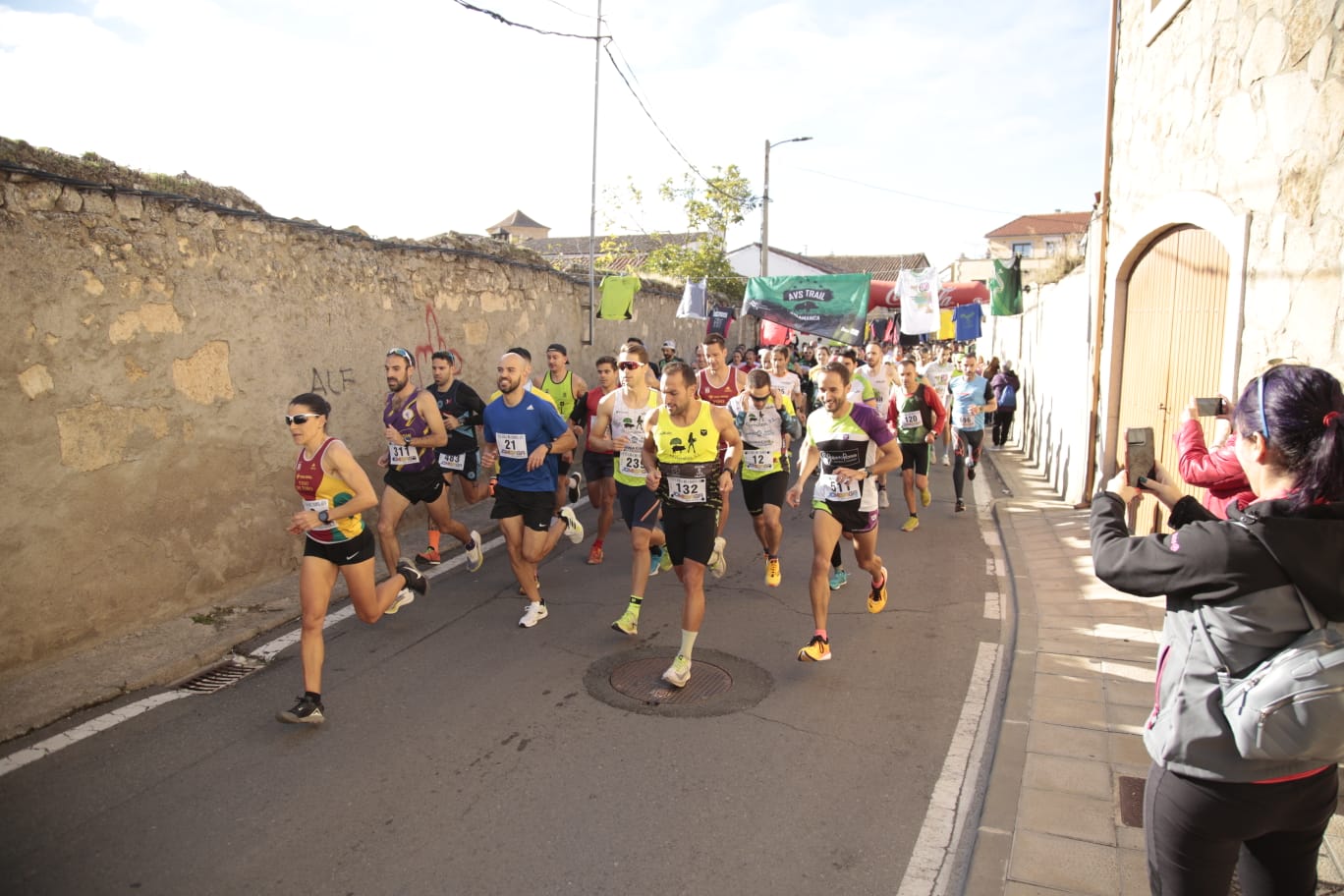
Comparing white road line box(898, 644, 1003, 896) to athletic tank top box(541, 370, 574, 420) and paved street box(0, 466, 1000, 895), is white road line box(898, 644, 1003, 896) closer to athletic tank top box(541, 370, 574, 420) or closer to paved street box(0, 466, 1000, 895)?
paved street box(0, 466, 1000, 895)

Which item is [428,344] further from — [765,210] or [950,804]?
[765,210]

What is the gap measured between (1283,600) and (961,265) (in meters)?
68.4

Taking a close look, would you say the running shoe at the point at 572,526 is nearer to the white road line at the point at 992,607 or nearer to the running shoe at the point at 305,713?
the running shoe at the point at 305,713

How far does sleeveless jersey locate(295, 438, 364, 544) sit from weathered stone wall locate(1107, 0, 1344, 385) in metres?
5.41

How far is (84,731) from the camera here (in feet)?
15.0

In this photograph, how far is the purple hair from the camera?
2014 mm

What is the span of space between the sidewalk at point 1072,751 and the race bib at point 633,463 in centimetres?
315

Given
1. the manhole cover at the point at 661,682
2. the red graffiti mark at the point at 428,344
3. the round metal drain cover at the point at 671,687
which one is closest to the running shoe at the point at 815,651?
the round metal drain cover at the point at 671,687

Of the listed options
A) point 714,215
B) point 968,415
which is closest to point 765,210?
point 714,215

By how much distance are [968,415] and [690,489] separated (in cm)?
676

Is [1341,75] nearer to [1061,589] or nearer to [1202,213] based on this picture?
[1202,213]

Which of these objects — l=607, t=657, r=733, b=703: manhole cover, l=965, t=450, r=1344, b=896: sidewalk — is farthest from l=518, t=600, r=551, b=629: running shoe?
l=965, t=450, r=1344, b=896: sidewalk

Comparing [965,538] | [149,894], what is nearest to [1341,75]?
[965,538]

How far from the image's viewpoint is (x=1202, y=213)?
659 cm
